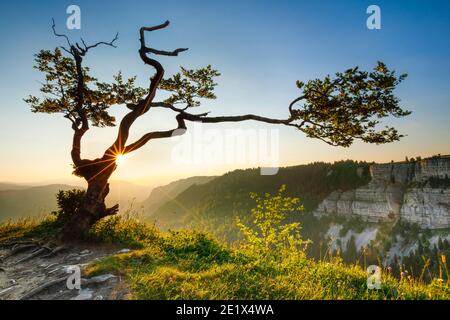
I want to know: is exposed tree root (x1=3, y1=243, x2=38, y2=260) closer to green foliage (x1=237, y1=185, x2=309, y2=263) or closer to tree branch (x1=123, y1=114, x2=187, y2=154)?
tree branch (x1=123, y1=114, x2=187, y2=154)

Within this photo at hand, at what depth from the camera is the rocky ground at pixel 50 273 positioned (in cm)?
Result: 539

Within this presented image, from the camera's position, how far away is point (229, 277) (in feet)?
19.6

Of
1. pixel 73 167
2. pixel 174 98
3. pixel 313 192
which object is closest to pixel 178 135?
pixel 174 98

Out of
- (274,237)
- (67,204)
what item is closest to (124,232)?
(67,204)

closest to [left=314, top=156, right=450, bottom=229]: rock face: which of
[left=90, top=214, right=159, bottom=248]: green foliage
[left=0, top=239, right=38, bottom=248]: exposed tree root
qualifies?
[left=90, top=214, right=159, bottom=248]: green foliage

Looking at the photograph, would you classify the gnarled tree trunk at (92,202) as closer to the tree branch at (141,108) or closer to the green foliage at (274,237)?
the tree branch at (141,108)

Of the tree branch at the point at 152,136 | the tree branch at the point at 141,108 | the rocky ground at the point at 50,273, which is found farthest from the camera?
the tree branch at the point at 152,136

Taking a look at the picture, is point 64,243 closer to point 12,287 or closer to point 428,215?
point 12,287

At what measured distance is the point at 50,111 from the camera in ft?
37.6

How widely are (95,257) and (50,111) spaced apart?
6.78 m

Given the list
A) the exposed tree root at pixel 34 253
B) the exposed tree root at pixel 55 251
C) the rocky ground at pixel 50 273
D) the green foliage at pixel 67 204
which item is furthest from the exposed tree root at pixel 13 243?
the green foliage at pixel 67 204

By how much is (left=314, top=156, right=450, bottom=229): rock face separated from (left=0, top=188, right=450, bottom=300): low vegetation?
5385 inches

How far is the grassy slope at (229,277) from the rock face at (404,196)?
450 ft

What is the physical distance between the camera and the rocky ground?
5391 millimetres
